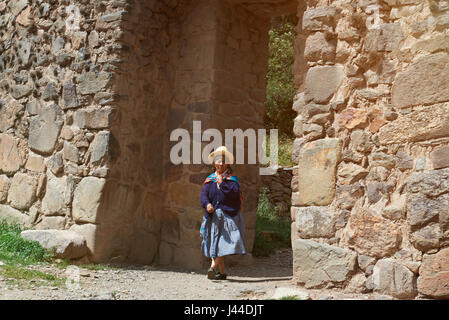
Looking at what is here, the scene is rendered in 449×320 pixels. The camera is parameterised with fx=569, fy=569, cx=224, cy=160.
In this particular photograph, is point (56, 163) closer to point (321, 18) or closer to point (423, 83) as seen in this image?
point (321, 18)

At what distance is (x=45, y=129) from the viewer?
622cm

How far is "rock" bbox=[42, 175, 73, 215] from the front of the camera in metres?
5.93

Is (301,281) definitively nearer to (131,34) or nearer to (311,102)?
(311,102)

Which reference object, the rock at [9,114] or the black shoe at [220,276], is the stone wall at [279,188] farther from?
the rock at [9,114]

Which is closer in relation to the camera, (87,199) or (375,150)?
(375,150)

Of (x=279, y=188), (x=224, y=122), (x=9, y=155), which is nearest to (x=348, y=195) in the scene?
(x=224, y=122)

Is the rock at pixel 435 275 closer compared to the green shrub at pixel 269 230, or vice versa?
the rock at pixel 435 275

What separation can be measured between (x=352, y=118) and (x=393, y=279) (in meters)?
1.12

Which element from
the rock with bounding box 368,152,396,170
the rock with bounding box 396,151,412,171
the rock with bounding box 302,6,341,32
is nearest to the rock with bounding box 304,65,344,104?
the rock with bounding box 302,6,341,32

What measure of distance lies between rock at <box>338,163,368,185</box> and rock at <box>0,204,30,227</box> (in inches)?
148

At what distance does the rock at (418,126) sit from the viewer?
3.52 metres

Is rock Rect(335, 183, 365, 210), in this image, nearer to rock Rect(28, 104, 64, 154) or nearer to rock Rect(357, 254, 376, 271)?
rock Rect(357, 254, 376, 271)

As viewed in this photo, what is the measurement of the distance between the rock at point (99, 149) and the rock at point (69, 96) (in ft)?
1.62

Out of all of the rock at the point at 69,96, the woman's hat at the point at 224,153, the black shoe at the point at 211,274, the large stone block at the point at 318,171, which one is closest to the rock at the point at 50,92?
the rock at the point at 69,96
